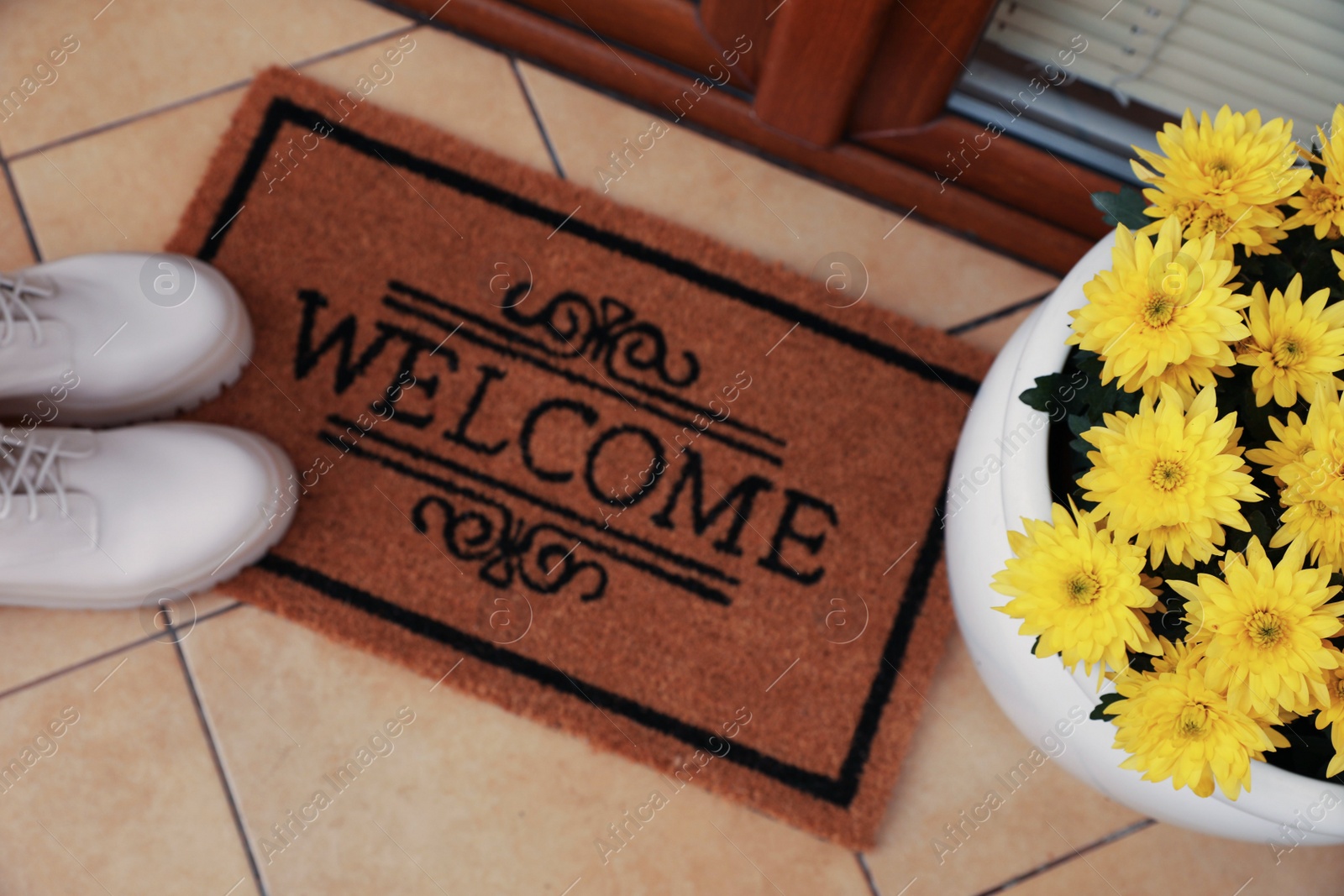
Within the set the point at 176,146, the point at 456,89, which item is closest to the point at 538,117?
the point at 456,89

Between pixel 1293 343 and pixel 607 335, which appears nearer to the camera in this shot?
pixel 1293 343

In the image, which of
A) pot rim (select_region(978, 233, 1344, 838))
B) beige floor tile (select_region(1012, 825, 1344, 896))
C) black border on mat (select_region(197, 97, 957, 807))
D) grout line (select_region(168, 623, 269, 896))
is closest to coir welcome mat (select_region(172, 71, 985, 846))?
black border on mat (select_region(197, 97, 957, 807))

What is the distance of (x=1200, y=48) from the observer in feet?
2.68

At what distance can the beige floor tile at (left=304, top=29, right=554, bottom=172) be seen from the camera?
43.7 inches

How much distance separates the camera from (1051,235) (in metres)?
1.04

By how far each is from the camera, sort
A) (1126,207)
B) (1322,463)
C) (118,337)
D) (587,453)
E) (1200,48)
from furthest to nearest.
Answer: (587,453), (118,337), (1200,48), (1126,207), (1322,463)

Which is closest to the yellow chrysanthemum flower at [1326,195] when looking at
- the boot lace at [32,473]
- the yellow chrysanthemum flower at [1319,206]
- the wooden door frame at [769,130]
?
the yellow chrysanthemum flower at [1319,206]

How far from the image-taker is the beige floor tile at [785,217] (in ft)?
3.58

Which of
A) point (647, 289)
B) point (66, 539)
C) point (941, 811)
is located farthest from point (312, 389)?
point (941, 811)

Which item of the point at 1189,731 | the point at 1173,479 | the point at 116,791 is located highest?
the point at 1173,479

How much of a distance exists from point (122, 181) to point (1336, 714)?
4.13 feet

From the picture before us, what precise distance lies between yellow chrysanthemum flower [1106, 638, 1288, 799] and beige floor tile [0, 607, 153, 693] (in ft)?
3.17

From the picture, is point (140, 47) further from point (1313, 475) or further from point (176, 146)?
point (1313, 475)

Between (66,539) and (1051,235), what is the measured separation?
3.51ft
